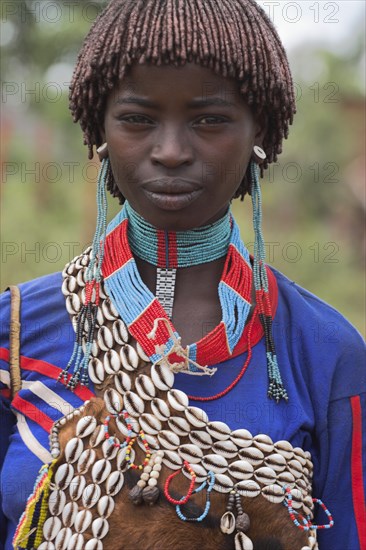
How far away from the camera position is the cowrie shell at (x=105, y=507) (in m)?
2.18

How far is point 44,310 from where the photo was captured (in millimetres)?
2428

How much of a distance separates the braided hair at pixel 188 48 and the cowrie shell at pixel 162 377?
661 mm

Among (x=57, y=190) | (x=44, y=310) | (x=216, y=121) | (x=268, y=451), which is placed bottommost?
(x=57, y=190)

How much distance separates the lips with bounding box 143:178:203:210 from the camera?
7.07 feet

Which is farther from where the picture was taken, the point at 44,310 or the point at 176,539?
the point at 44,310

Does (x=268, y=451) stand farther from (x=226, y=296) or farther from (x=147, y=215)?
(x=147, y=215)

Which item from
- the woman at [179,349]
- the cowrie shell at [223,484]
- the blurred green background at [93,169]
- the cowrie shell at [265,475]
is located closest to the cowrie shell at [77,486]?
the woman at [179,349]

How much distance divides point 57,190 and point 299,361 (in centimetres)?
946

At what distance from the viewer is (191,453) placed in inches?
87.1

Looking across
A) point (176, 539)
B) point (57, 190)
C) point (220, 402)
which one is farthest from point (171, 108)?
point (57, 190)

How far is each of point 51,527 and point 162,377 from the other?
0.46 metres

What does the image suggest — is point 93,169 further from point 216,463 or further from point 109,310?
point 216,463

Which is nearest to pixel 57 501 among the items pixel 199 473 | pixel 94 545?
pixel 94 545

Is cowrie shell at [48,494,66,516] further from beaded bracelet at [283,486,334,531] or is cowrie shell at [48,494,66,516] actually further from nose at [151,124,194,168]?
nose at [151,124,194,168]
